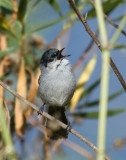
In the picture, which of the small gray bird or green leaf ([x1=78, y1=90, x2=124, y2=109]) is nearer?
the small gray bird

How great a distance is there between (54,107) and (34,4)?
1.06 meters

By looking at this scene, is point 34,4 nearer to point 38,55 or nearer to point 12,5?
point 12,5

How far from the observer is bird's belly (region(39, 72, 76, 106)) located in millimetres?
3146

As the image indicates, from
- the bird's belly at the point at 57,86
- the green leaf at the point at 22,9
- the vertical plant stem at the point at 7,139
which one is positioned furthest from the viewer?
the green leaf at the point at 22,9

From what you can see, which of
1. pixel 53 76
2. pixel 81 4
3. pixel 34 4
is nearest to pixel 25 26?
pixel 34 4

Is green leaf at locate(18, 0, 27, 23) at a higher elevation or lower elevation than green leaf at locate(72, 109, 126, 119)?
higher

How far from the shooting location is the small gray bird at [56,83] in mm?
3152

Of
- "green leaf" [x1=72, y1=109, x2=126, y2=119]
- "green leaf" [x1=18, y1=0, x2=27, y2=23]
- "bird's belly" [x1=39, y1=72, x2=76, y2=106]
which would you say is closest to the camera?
"bird's belly" [x1=39, y1=72, x2=76, y2=106]

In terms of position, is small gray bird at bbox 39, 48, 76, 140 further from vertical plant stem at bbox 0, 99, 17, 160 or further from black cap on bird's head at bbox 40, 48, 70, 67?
vertical plant stem at bbox 0, 99, 17, 160

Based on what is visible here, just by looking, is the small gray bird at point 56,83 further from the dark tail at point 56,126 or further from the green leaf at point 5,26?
the green leaf at point 5,26

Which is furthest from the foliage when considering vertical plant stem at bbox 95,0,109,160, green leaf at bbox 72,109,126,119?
vertical plant stem at bbox 95,0,109,160

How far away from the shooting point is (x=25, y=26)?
3.81 meters

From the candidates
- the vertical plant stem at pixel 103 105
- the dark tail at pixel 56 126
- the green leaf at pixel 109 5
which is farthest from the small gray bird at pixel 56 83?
the vertical plant stem at pixel 103 105

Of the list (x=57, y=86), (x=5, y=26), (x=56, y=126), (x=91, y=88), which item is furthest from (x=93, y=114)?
(x=5, y=26)
